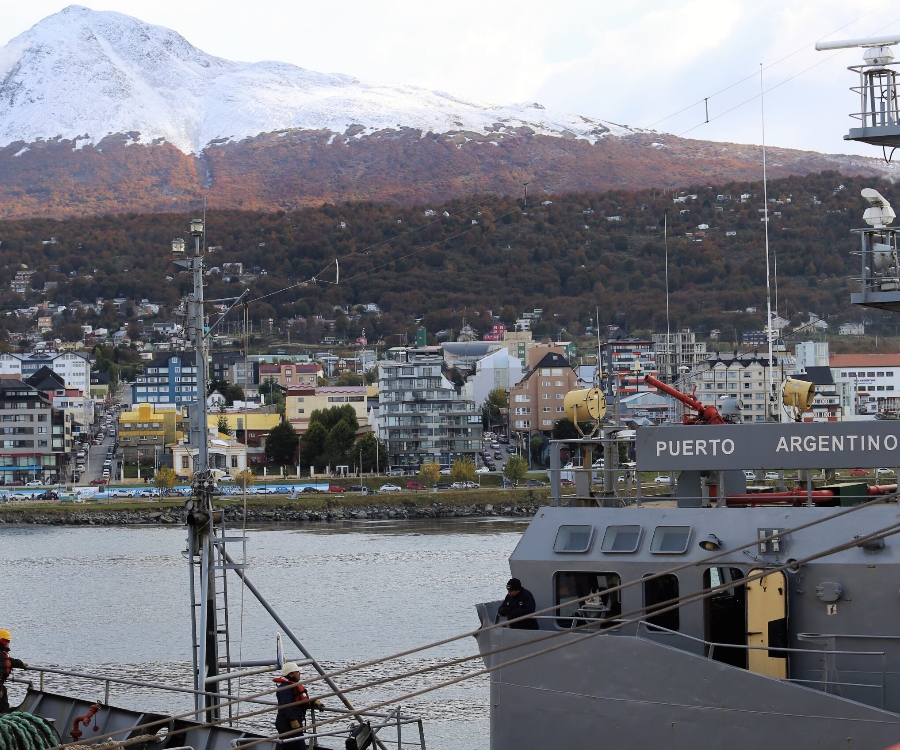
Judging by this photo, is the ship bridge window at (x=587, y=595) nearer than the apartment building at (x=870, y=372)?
Yes

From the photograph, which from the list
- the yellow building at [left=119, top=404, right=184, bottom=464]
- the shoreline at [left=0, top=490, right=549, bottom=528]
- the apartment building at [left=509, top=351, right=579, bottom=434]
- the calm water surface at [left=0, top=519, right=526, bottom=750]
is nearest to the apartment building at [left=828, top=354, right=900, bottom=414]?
the apartment building at [left=509, top=351, right=579, bottom=434]

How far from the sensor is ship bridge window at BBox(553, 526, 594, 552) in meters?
13.2

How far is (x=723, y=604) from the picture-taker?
12.9m

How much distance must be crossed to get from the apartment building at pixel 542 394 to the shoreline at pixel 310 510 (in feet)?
109

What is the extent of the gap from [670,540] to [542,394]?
11889cm

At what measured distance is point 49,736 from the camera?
14.1 m

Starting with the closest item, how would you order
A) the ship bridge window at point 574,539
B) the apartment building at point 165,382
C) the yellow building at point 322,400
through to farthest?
the ship bridge window at point 574,539 < the yellow building at point 322,400 < the apartment building at point 165,382

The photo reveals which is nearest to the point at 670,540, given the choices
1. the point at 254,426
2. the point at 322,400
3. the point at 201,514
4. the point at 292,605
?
the point at 201,514

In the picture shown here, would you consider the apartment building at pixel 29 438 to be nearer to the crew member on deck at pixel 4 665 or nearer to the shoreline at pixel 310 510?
the shoreline at pixel 310 510

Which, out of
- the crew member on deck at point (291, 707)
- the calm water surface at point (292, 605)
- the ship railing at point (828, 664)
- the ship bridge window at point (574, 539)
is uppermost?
the ship bridge window at point (574, 539)

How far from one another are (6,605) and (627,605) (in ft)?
131

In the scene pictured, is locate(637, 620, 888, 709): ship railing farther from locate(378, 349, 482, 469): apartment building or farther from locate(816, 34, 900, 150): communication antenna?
locate(378, 349, 482, 469): apartment building

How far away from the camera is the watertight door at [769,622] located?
12.2 meters

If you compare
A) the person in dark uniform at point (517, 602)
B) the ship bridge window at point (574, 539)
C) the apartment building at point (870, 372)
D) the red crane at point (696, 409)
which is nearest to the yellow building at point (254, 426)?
the apartment building at point (870, 372)
